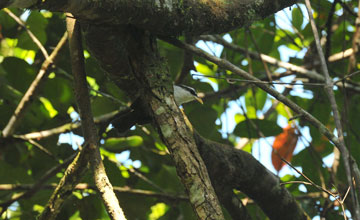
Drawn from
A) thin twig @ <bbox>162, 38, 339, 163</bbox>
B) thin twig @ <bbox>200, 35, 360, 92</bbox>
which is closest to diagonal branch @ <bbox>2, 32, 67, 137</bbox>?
→ thin twig @ <bbox>200, 35, 360, 92</bbox>

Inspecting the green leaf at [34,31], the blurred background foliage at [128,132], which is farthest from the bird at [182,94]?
the green leaf at [34,31]

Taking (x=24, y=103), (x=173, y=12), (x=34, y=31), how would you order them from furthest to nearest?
(x=34, y=31) < (x=24, y=103) < (x=173, y=12)

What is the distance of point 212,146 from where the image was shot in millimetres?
2029

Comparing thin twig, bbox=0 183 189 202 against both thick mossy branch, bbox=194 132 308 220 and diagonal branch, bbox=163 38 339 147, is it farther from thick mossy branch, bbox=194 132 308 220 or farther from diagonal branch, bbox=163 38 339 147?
diagonal branch, bbox=163 38 339 147

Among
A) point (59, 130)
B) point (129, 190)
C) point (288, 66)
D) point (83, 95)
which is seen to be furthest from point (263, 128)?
point (83, 95)

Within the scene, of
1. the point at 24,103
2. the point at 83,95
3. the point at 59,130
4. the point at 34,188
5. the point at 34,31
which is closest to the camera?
the point at 83,95

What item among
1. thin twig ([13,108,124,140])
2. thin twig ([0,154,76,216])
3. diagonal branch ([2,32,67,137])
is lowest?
thin twig ([0,154,76,216])

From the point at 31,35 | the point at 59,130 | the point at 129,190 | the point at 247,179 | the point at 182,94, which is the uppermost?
the point at 31,35

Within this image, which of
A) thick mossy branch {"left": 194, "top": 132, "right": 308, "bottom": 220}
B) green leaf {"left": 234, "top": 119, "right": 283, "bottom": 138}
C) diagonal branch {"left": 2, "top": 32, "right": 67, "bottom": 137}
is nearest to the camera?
thick mossy branch {"left": 194, "top": 132, "right": 308, "bottom": 220}

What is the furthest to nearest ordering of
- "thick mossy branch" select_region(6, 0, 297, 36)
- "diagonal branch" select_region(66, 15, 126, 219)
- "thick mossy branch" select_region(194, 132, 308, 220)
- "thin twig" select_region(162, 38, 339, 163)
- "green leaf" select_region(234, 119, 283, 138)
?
"green leaf" select_region(234, 119, 283, 138), "thick mossy branch" select_region(194, 132, 308, 220), "diagonal branch" select_region(66, 15, 126, 219), "thin twig" select_region(162, 38, 339, 163), "thick mossy branch" select_region(6, 0, 297, 36)

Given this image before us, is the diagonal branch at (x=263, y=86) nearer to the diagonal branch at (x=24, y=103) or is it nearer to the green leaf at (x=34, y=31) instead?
the diagonal branch at (x=24, y=103)

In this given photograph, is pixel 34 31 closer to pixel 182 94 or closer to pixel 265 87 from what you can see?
pixel 182 94

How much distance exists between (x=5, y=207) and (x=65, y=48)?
865 mm

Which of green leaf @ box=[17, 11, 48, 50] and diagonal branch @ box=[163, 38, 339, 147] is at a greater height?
green leaf @ box=[17, 11, 48, 50]
